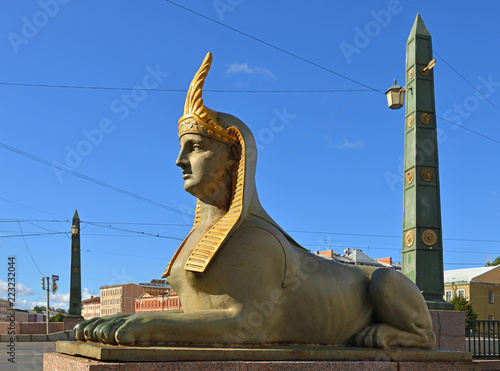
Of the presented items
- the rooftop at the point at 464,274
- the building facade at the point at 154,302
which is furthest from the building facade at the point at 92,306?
the rooftop at the point at 464,274

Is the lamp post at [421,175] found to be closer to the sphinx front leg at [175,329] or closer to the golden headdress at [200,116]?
the golden headdress at [200,116]

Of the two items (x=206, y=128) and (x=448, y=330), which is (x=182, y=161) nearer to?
(x=206, y=128)

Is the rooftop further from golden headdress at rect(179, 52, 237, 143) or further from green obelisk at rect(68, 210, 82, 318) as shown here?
golden headdress at rect(179, 52, 237, 143)

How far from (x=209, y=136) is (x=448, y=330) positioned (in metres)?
6.94

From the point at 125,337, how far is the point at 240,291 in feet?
2.28

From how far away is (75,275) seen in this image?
2686 cm

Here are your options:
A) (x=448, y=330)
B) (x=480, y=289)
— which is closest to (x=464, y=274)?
(x=480, y=289)

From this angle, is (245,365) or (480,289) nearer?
(245,365)

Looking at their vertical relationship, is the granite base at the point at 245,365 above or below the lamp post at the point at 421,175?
below

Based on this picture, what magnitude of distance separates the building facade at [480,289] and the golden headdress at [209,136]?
4298cm

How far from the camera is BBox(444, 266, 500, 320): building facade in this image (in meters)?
43.6

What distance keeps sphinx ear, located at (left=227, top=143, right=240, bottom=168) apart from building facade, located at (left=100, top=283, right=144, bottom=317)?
59.0 m

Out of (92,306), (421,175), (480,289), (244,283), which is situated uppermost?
(421,175)

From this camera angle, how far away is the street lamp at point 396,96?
1032cm
